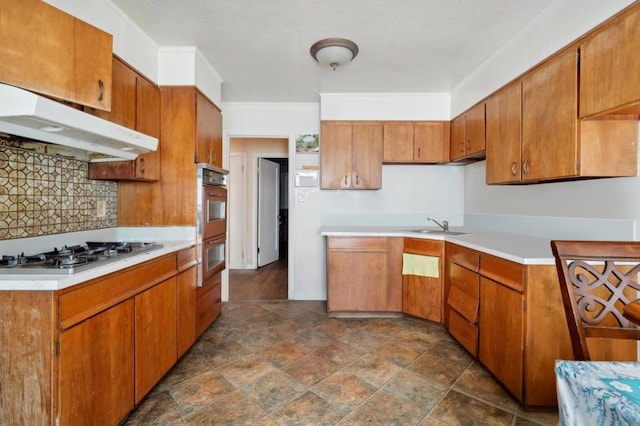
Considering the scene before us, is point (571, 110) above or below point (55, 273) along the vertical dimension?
above

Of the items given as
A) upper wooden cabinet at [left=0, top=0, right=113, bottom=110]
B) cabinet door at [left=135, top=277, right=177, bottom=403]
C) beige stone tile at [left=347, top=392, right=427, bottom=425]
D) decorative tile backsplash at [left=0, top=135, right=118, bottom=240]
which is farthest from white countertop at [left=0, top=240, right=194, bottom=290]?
beige stone tile at [left=347, top=392, right=427, bottom=425]

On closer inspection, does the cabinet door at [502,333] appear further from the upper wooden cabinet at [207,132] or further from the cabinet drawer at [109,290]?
the upper wooden cabinet at [207,132]

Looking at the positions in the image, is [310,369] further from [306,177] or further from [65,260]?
[306,177]

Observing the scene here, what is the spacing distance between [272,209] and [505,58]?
436 cm

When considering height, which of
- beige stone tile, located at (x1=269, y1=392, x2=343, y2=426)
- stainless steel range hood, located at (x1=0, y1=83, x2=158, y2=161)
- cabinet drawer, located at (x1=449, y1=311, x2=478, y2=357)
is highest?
stainless steel range hood, located at (x1=0, y1=83, x2=158, y2=161)

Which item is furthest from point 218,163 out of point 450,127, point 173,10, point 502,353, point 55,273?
point 502,353

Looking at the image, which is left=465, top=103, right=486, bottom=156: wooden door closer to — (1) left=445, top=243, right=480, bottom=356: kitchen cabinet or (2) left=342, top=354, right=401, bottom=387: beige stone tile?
(1) left=445, top=243, right=480, bottom=356: kitchen cabinet

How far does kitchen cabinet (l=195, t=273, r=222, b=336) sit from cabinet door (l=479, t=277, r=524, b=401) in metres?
2.22

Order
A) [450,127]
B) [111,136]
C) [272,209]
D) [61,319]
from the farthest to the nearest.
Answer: [272,209], [450,127], [111,136], [61,319]

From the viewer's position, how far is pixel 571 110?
1681 mm

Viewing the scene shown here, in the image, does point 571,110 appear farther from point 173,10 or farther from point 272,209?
point 272,209

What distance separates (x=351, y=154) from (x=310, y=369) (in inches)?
88.0

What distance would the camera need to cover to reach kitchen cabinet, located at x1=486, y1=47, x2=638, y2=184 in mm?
1641

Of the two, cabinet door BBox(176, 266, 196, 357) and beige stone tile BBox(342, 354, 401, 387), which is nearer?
beige stone tile BBox(342, 354, 401, 387)
